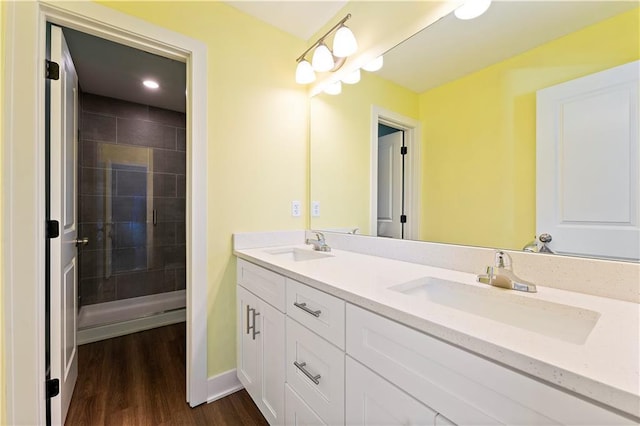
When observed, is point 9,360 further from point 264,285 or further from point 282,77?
point 282,77

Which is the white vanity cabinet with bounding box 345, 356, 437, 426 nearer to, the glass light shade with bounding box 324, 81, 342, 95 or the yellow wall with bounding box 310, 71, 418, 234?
the yellow wall with bounding box 310, 71, 418, 234

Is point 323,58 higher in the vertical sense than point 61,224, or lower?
higher

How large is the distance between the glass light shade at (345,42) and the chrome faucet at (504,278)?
128 cm

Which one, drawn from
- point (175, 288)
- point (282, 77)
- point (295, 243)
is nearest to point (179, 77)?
point (282, 77)

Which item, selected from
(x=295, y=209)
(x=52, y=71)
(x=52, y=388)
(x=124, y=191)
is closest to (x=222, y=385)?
(x=52, y=388)

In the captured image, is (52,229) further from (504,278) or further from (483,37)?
(483,37)

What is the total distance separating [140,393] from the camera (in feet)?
5.16

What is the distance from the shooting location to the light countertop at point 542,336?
1.33 ft

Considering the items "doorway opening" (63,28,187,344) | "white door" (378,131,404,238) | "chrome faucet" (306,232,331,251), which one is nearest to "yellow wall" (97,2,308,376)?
"chrome faucet" (306,232,331,251)

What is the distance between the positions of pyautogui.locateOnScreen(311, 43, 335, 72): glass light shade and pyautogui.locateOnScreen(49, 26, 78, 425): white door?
1270 millimetres

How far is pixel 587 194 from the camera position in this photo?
0.80 metres

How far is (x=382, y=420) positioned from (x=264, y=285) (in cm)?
77

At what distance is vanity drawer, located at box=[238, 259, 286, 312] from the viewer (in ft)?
3.85

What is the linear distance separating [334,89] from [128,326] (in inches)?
103
